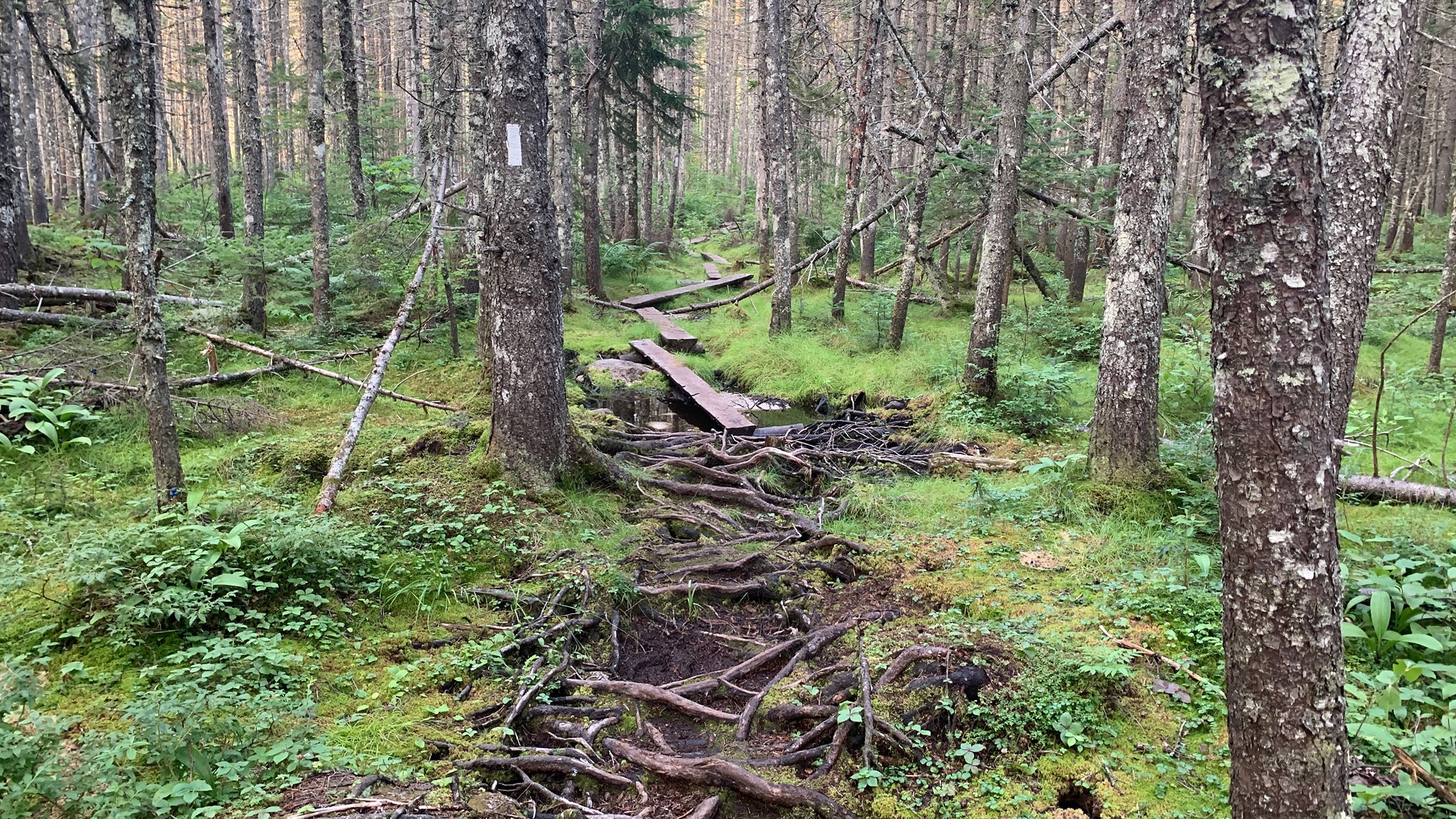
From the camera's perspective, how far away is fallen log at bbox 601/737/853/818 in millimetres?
3627

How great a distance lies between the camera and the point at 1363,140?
5551 millimetres

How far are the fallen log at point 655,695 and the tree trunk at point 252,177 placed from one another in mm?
10383

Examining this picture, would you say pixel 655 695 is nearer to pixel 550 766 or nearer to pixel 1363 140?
pixel 550 766

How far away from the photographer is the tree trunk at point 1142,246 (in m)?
6.66

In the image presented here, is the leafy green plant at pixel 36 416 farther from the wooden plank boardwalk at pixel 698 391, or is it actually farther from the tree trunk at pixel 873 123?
the tree trunk at pixel 873 123

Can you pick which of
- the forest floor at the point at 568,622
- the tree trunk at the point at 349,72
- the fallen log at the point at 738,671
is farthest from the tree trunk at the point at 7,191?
the fallen log at the point at 738,671

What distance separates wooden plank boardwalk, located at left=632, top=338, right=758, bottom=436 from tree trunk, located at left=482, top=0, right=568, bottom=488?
402 centimetres

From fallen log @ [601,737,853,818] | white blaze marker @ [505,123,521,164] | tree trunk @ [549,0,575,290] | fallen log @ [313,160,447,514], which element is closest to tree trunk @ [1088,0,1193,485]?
fallen log @ [601,737,853,818]

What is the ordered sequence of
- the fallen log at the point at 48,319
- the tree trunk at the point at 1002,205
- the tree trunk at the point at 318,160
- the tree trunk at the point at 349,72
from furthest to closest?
1. the tree trunk at the point at 349,72
2. the tree trunk at the point at 318,160
3. the tree trunk at the point at 1002,205
4. the fallen log at the point at 48,319

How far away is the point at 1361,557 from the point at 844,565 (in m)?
3.39

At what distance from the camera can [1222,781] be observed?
11.3 feet

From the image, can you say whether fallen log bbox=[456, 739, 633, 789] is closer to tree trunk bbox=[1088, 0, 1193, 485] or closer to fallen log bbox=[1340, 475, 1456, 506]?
tree trunk bbox=[1088, 0, 1193, 485]

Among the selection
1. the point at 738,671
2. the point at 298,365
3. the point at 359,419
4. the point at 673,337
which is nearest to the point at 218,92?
the point at 298,365

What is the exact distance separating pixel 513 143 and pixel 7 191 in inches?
331
